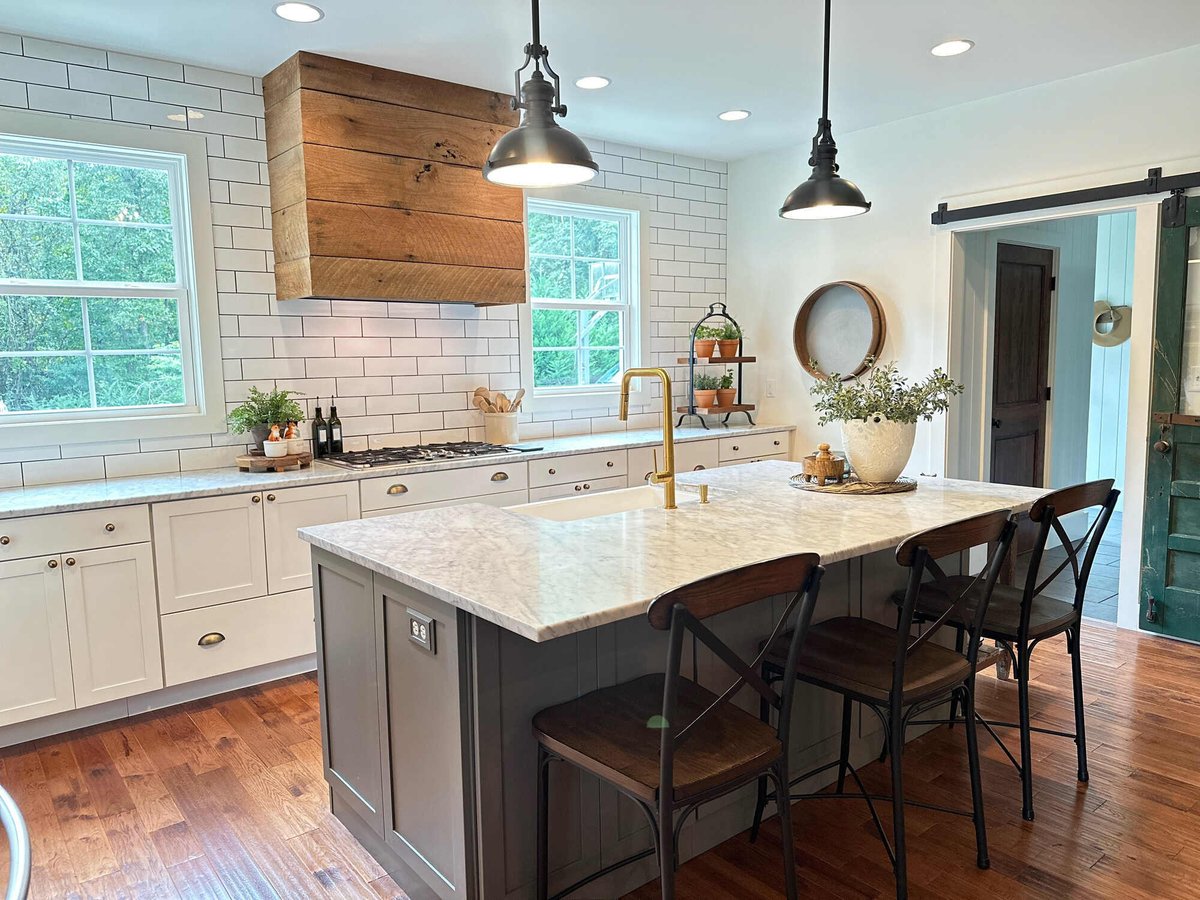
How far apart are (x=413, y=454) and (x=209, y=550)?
1.03m

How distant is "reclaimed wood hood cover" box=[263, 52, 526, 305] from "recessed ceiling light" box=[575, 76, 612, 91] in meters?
0.40

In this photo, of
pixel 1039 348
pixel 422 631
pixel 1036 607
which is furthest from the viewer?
pixel 1039 348

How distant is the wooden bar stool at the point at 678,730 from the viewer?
157cm

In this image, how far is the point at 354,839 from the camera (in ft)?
7.94

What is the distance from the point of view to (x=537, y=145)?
2193 millimetres

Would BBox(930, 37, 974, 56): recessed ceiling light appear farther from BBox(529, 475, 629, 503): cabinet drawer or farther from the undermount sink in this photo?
BBox(529, 475, 629, 503): cabinet drawer

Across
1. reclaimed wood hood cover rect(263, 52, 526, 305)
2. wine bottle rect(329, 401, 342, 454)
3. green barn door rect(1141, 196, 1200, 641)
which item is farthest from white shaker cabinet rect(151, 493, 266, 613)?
green barn door rect(1141, 196, 1200, 641)

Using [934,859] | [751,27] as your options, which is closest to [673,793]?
[934,859]

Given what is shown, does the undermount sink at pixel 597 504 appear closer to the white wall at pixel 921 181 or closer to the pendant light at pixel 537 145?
the pendant light at pixel 537 145

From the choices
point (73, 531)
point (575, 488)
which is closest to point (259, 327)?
point (73, 531)

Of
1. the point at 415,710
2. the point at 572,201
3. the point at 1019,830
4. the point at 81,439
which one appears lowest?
the point at 1019,830

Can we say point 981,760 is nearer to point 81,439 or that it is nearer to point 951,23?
point 951,23

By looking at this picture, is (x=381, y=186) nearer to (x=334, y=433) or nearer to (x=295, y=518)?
(x=334, y=433)

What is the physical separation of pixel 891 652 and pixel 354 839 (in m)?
1.61
